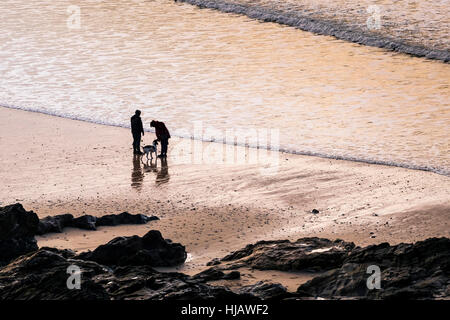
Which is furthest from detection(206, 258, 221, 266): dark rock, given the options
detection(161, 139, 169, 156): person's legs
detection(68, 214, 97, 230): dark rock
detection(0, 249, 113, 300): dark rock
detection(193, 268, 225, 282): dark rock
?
detection(161, 139, 169, 156): person's legs

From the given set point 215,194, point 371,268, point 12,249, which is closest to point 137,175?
point 215,194

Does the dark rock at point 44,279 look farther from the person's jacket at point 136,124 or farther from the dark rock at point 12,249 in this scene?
the person's jacket at point 136,124

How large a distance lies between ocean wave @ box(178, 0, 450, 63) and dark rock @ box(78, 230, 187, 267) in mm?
26677

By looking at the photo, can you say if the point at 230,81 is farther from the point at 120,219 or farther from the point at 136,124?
the point at 120,219

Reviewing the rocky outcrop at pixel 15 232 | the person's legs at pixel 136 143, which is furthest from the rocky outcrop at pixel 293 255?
the person's legs at pixel 136 143

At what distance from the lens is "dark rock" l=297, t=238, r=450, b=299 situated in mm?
14422

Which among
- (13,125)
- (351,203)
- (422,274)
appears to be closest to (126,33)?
(13,125)

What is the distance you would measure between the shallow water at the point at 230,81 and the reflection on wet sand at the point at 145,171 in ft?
12.2

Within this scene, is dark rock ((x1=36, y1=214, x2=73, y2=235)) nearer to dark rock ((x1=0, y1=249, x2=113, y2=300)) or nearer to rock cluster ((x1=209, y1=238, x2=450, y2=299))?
dark rock ((x1=0, y1=249, x2=113, y2=300))

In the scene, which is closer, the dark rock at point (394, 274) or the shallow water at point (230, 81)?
the dark rock at point (394, 274)

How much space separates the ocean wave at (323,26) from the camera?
4300cm

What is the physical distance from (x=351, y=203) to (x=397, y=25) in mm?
25812

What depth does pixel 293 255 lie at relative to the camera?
56.5ft

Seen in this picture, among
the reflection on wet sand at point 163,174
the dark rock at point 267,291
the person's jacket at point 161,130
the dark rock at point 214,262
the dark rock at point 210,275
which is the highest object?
the person's jacket at point 161,130
